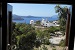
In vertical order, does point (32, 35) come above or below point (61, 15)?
below

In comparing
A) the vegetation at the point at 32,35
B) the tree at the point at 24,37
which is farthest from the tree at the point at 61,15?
the tree at the point at 24,37

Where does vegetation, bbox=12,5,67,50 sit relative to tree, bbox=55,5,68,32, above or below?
below

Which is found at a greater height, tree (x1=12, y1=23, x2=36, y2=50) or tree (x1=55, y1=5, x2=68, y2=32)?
tree (x1=55, y1=5, x2=68, y2=32)

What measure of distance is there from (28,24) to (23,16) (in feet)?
0.73

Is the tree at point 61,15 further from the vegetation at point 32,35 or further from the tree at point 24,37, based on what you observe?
the tree at point 24,37

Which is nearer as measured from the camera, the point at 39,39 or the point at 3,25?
the point at 3,25

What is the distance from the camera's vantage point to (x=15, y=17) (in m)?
3.37

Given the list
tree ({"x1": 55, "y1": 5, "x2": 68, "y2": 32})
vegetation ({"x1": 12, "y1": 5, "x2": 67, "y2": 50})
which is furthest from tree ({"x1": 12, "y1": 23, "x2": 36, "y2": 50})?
tree ({"x1": 55, "y1": 5, "x2": 68, "y2": 32})

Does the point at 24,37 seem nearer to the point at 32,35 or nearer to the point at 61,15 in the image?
the point at 32,35

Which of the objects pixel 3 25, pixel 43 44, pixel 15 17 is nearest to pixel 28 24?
pixel 15 17

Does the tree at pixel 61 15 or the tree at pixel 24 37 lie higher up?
the tree at pixel 61 15

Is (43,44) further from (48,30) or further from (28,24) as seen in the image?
(28,24)

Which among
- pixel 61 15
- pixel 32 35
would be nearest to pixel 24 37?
pixel 32 35

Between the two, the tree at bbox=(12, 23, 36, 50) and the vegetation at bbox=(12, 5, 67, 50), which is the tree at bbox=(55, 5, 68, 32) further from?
the tree at bbox=(12, 23, 36, 50)
